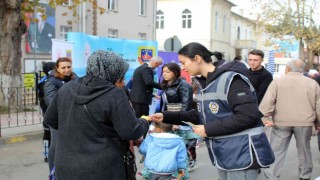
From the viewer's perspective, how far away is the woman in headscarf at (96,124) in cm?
276

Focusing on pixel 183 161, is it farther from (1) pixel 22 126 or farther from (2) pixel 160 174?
(1) pixel 22 126

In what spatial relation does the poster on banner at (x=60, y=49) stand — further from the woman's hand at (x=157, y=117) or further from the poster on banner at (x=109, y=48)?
the woman's hand at (x=157, y=117)

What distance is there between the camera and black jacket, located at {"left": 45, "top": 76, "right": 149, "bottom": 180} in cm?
276

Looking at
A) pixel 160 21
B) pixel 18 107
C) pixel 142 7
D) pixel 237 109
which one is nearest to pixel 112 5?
pixel 142 7

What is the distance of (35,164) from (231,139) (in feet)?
16.3

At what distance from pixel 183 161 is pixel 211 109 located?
6.42ft

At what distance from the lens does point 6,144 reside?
28.7 feet

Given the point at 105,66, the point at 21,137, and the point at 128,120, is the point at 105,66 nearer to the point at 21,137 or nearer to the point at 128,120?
the point at 128,120

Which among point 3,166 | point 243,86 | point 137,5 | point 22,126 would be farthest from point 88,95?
point 137,5

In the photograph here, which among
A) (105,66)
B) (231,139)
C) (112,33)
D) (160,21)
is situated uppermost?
(160,21)

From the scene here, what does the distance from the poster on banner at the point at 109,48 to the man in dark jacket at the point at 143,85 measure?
136 cm

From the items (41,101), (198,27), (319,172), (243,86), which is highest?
(198,27)

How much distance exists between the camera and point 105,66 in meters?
2.84

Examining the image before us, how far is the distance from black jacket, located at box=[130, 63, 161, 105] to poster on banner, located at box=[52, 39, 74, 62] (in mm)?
2622
